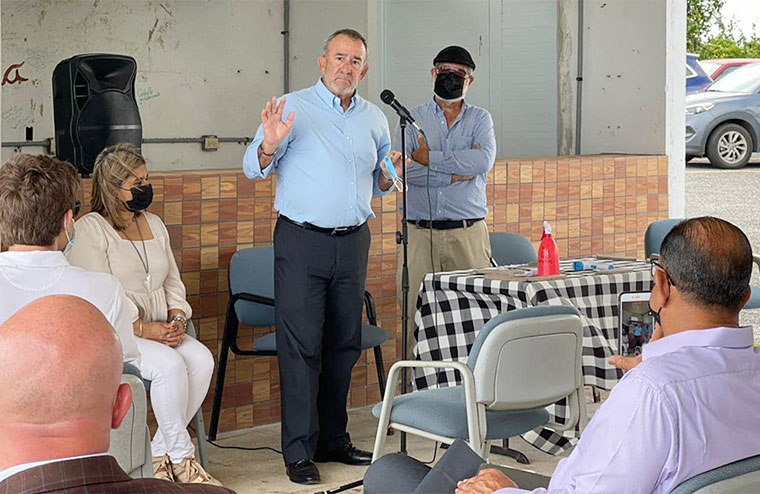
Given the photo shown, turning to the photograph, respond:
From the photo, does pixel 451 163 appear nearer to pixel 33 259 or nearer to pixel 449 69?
pixel 449 69

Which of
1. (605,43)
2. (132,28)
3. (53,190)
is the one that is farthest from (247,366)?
(605,43)

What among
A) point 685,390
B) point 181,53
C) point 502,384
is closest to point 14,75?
point 181,53

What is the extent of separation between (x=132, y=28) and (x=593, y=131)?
3.04 metres

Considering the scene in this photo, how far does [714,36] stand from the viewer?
43.9ft

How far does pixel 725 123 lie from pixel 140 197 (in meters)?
8.01

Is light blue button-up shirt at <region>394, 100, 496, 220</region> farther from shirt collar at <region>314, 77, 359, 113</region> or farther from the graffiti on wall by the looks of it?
the graffiti on wall

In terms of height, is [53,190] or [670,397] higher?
[53,190]

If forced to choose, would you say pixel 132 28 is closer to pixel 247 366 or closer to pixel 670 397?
pixel 247 366

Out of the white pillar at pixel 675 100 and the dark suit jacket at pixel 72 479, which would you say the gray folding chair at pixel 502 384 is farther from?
the white pillar at pixel 675 100

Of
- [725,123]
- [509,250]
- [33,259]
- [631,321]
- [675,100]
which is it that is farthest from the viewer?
[725,123]

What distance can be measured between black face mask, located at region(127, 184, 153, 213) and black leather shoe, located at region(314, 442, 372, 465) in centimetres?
129

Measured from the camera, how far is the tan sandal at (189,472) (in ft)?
13.5

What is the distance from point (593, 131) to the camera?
725 centimetres

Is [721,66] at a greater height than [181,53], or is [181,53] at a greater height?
[721,66]
